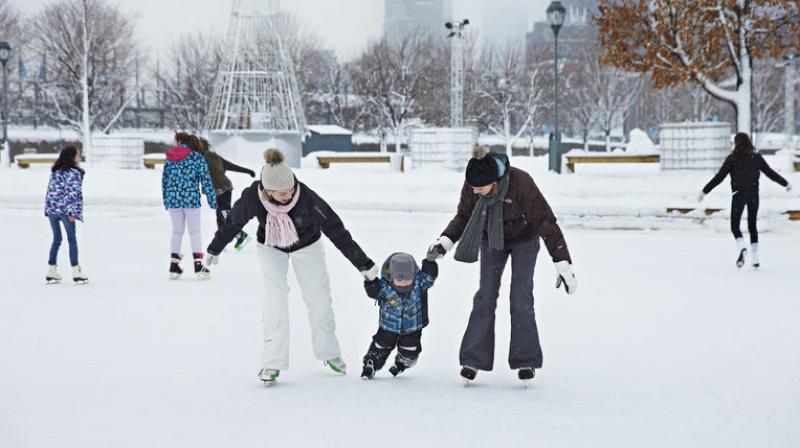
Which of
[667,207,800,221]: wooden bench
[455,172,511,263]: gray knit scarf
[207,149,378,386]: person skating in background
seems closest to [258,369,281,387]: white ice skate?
[207,149,378,386]: person skating in background

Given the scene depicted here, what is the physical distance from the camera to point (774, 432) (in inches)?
177

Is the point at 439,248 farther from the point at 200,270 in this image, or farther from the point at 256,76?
the point at 256,76

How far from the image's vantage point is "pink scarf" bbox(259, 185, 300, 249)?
17.2 feet

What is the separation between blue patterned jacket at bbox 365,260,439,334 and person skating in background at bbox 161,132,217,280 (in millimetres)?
4849

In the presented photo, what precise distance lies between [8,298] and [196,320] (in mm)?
2398

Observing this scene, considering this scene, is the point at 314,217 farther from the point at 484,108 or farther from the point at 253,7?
the point at 484,108

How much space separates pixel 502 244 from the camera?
5.25 meters

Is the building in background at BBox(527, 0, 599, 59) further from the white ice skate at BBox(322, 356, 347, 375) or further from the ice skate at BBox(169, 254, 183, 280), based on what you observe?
the white ice skate at BBox(322, 356, 347, 375)

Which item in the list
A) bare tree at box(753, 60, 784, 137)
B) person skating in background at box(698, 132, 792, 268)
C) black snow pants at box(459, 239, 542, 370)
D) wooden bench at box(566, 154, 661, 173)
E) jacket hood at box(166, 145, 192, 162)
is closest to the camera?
black snow pants at box(459, 239, 542, 370)

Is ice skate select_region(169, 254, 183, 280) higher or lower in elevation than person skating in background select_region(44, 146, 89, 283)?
lower

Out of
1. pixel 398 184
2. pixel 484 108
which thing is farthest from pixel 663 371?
pixel 484 108

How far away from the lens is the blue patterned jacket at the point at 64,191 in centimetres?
949

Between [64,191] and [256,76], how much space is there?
22.1 m

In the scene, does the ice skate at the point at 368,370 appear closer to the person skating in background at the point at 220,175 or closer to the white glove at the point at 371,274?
the white glove at the point at 371,274
